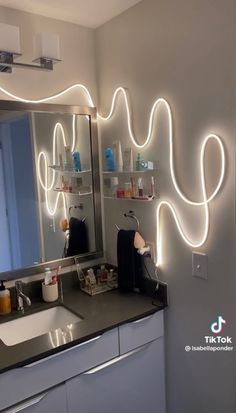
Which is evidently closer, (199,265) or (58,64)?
(199,265)

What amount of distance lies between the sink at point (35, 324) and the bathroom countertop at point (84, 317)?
0.03 metres

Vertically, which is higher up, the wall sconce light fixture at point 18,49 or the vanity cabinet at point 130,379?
the wall sconce light fixture at point 18,49

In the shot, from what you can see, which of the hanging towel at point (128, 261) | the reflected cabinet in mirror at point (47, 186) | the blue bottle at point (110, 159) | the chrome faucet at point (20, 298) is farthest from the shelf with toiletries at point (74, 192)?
the chrome faucet at point (20, 298)

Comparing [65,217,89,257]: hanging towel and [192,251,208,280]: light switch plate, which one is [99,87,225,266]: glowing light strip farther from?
[65,217,89,257]: hanging towel

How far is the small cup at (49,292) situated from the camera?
1.90 metres

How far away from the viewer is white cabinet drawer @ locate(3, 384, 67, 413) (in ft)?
4.58

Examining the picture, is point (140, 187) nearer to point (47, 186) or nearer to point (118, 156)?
point (118, 156)

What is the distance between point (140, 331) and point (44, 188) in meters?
0.92

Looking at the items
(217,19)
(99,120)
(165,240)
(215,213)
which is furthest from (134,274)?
(217,19)

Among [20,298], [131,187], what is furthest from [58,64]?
[20,298]

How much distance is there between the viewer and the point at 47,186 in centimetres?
197

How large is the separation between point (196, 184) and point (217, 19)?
2.24ft

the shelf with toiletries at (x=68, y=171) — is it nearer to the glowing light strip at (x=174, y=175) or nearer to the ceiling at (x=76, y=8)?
the glowing light strip at (x=174, y=175)

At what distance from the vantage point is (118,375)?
66.2 inches
